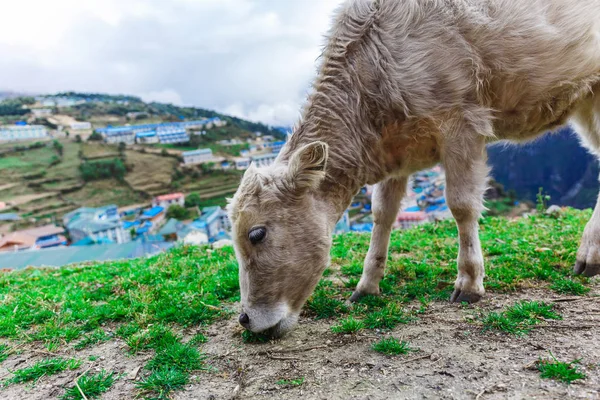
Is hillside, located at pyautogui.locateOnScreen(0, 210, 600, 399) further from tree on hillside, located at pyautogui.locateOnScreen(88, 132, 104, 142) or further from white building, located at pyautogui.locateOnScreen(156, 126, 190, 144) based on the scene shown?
tree on hillside, located at pyautogui.locateOnScreen(88, 132, 104, 142)

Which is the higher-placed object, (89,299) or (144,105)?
(144,105)

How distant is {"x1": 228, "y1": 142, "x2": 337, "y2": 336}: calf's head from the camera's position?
348cm

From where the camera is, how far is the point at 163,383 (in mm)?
2973

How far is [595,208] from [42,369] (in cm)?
658

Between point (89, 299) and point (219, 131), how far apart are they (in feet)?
184

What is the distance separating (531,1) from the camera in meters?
4.07

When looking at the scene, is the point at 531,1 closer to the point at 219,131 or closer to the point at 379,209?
the point at 379,209

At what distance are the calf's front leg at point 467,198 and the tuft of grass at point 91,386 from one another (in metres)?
3.51

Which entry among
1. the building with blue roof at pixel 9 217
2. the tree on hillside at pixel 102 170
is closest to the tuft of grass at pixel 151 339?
the building with blue roof at pixel 9 217

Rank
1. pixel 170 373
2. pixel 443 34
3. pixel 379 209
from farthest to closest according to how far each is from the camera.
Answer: pixel 379 209 → pixel 443 34 → pixel 170 373

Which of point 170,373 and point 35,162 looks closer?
point 170,373


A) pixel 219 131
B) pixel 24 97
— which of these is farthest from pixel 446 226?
pixel 24 97

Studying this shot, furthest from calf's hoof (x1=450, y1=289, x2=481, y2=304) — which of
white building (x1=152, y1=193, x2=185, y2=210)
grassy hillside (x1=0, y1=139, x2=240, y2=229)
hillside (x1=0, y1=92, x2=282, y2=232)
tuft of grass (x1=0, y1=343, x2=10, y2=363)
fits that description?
grassy hillside (x1=0, y1=139, x2=240, y2=229)

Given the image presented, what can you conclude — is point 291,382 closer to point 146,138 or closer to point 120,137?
point 146,138
